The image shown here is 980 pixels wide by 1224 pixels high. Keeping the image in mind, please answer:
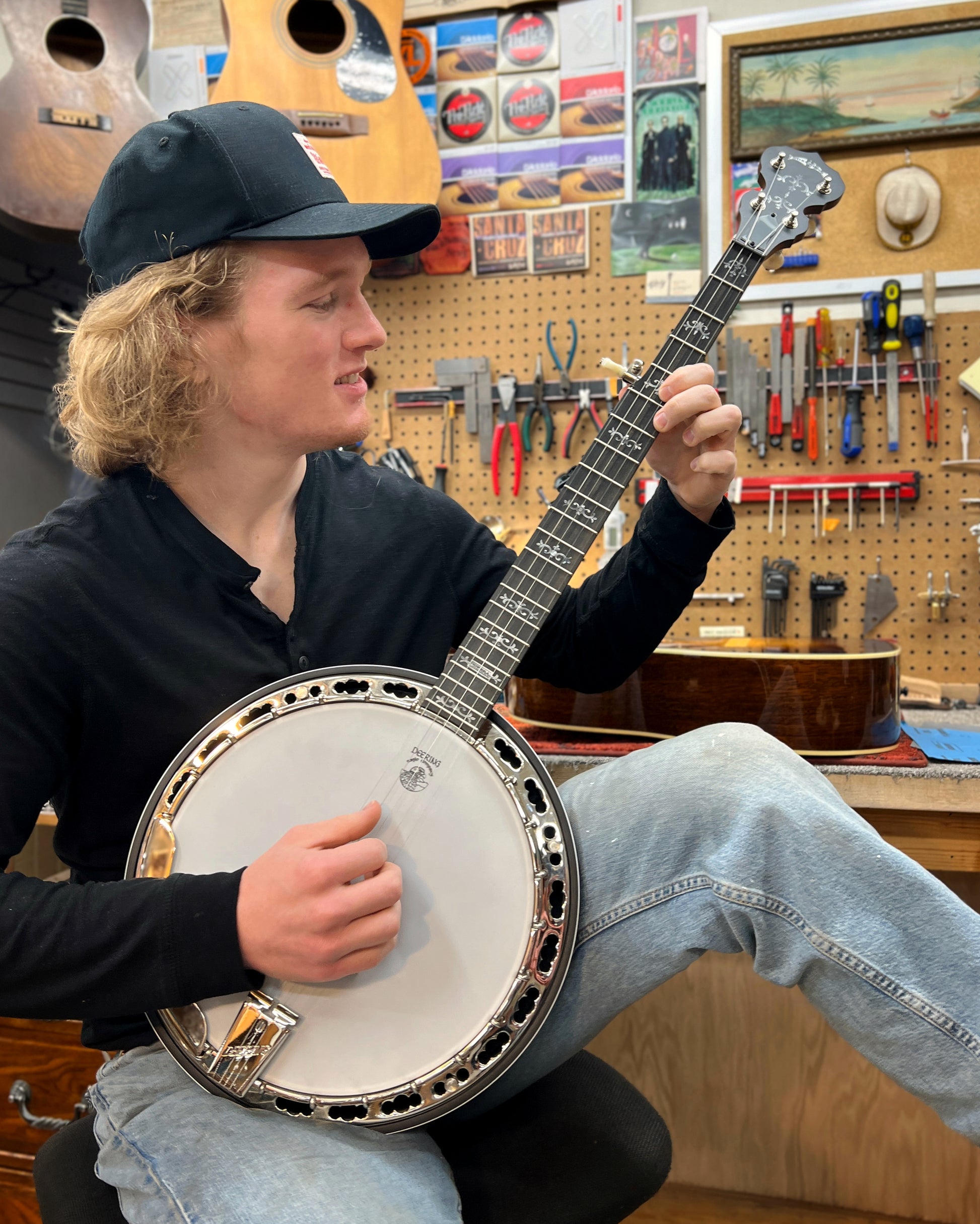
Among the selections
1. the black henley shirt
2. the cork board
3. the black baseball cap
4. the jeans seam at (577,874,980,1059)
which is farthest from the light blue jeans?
the cork board

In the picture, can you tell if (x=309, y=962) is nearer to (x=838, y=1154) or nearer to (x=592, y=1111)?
(x=592, y=1111)

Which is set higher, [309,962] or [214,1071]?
[309,962]

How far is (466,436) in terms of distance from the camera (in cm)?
220

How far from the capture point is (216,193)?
0.94 metres

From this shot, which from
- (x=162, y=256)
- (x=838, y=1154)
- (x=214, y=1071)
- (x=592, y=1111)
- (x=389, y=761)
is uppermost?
(x=162, y=256)

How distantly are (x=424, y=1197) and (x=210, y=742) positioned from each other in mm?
413

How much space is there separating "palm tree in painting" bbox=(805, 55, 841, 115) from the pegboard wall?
347 millimetres

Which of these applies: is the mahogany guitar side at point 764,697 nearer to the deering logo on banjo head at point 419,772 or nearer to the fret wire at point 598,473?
the fret wire at point 598,473

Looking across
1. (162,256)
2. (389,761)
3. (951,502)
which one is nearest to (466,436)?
(951,502)

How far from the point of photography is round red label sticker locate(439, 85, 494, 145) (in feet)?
7.16

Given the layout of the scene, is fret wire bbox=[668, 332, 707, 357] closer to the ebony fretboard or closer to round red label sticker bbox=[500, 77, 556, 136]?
the ebony fretboard

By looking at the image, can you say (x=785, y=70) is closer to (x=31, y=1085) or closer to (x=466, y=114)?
(x=466, y=114)

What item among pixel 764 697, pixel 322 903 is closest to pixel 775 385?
pixel 764 697

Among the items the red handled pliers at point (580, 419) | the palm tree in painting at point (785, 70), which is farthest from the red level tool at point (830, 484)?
the palm tree in painting at point (785, 70)
